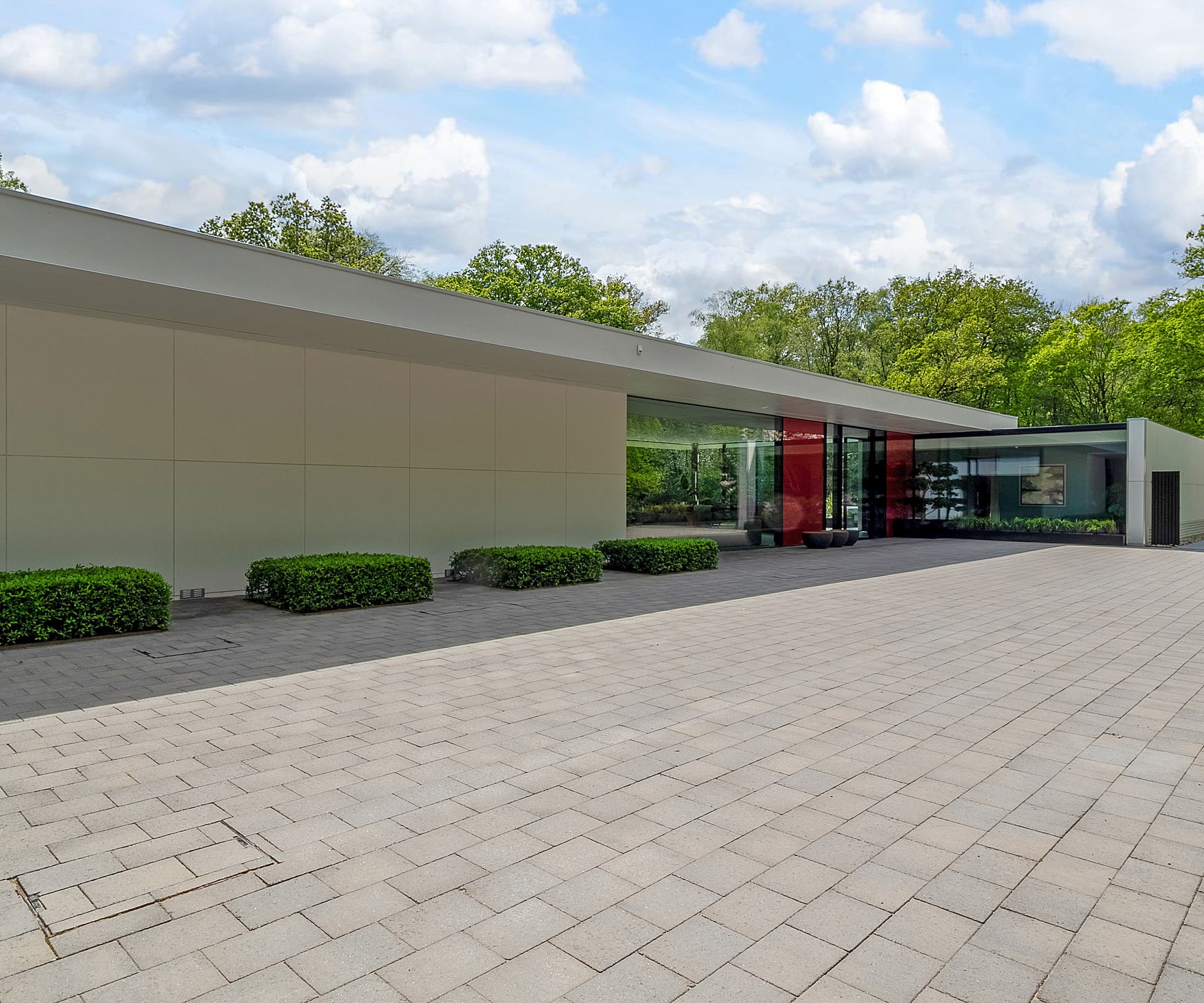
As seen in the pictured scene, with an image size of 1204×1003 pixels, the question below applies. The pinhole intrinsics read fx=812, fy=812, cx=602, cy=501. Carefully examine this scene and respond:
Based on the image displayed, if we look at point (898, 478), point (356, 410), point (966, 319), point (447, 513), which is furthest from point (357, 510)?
point (966, 319)

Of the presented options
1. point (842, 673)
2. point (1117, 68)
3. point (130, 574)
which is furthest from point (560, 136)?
point (842, 673)

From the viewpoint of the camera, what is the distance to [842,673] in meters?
6.83

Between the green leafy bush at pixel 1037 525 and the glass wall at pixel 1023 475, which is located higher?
the glass wall at pixel 1023 475

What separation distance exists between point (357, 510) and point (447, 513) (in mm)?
1640

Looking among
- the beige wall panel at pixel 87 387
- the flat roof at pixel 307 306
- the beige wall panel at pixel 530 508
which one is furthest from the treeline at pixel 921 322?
the beige wall panel at pixel 87 387

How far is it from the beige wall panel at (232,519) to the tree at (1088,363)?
36.1 metres

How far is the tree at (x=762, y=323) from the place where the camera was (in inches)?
1650

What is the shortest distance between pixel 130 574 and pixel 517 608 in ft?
13.8

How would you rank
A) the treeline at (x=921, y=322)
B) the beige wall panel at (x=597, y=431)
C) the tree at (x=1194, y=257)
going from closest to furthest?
1. the beige wall panel at (x=597, y=431)
2. the tree at (x=1194, y=257)
3. the treeline at (x=921, y=322)

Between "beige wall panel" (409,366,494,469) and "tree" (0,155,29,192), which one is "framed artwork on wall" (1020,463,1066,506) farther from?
"tree" (0,155,29,192)

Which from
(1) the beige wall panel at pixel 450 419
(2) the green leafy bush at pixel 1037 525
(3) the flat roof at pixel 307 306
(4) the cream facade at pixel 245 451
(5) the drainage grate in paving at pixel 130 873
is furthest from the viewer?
(2) the green leafy bush at pixel 1037 525

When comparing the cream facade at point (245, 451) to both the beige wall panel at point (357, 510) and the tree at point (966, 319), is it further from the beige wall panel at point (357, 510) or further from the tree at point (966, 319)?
the tree at point (966, 319)

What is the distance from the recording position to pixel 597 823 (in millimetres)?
3721

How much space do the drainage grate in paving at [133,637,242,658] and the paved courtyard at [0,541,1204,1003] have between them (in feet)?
0.17
